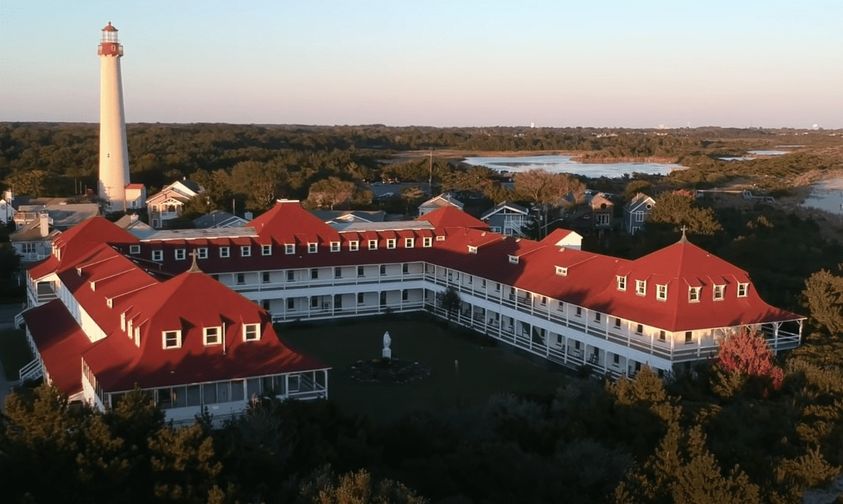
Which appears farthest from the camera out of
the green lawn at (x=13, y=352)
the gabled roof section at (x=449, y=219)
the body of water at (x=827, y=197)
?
the body of water at (x=827, y=197)

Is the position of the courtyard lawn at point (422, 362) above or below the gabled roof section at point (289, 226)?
below

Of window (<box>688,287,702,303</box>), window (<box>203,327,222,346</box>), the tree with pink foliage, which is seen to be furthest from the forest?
window (<box>203,327,222,346</box>)

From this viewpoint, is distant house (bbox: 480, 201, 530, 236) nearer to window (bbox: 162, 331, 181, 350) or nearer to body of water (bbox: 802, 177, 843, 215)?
body of water (bbox: 802, 177, 843, 215)

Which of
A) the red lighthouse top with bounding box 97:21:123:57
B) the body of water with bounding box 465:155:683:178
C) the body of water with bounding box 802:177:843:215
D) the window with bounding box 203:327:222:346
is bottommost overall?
the body of water with bounding box 465:155:683:178

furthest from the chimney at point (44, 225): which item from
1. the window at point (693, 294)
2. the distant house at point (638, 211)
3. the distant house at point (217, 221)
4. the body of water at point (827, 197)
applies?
the body of water at point (827, 197)

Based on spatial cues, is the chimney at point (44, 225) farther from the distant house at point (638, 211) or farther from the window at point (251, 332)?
the distant house at point (638, 211)

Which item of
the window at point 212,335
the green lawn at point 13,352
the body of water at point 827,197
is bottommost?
the green lawn at point 13,352

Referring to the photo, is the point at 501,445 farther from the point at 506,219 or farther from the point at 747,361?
the point at 506,219
